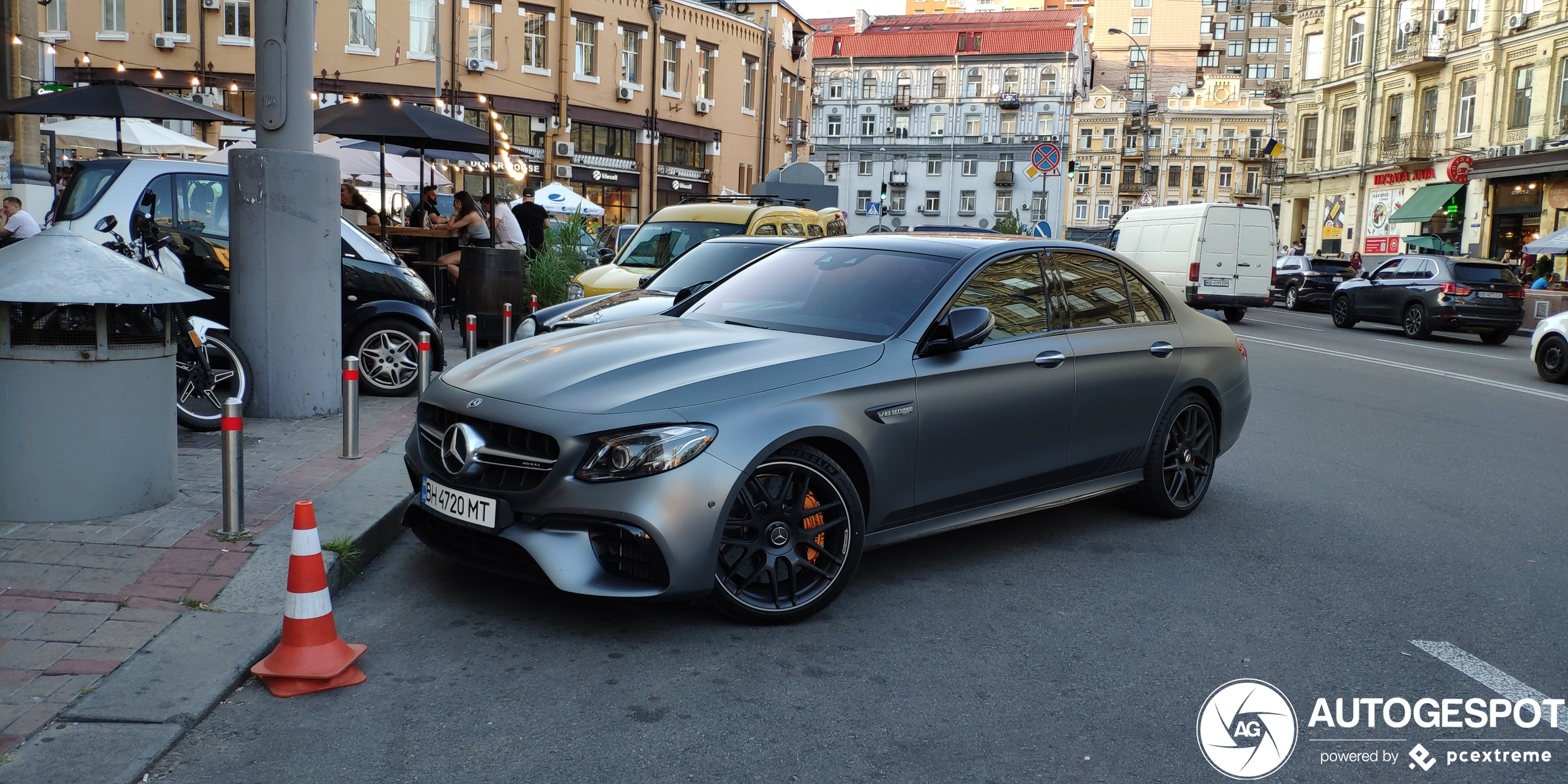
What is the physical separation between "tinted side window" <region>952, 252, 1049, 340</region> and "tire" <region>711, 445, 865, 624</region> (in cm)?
124

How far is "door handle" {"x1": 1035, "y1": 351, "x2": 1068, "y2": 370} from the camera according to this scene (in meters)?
5.48

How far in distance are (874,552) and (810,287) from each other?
1.28m

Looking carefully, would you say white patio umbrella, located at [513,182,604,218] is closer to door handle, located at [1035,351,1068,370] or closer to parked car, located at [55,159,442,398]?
Answer: parked car, located at [55,159,442,398]

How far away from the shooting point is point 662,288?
34.6ft

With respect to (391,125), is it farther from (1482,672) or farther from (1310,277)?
(1310,277)

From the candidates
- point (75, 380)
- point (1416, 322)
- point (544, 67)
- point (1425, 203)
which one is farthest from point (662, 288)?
point (1425, 203)

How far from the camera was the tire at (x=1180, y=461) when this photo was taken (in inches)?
245

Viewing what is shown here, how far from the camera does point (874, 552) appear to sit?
5.61 m

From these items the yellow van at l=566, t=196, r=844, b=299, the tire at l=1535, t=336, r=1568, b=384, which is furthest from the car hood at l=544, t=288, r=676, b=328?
the tire at l=1535, t=336, r=1568, b=384

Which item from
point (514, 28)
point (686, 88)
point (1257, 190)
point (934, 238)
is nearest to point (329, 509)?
point (934, 238)

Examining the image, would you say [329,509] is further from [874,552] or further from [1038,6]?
[1038,6]

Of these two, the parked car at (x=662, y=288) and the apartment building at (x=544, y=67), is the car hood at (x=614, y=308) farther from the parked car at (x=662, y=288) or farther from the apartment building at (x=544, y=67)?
the apartment building at (x=544, y=67)

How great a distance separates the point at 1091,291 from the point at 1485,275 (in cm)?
1974

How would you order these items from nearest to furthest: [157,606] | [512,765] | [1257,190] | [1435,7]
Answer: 1. [512,765]
2. [157,606]
3. [1435,7]
4. [1257,190]
